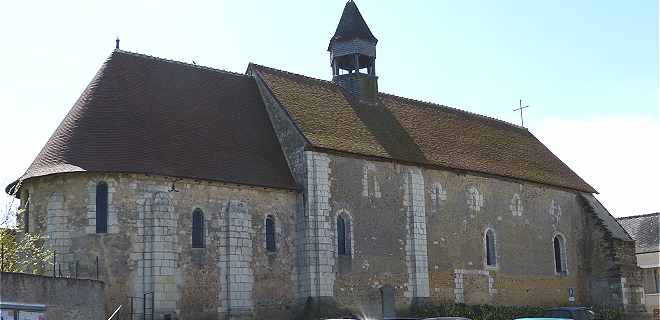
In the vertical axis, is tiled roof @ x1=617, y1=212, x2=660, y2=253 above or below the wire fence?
above

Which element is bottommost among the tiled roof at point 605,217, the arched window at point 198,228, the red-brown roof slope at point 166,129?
the arched window at point 198,228

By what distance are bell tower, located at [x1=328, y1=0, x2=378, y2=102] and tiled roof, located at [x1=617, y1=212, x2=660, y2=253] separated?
24543 millimetres

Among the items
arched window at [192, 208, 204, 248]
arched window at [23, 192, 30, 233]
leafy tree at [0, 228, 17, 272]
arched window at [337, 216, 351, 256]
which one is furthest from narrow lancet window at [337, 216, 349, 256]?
leafy tree at [0, 228, 17, 272]

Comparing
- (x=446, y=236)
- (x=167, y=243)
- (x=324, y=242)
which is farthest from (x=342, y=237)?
(x=167, y=243)

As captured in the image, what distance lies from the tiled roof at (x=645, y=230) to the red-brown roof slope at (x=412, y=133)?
1147 centimetres

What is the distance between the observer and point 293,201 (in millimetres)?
32562

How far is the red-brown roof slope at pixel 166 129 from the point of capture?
29.3 m

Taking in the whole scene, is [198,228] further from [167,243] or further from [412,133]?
[412,133]

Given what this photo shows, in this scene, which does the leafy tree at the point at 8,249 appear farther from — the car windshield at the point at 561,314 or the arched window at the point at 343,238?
the car windshield at the point at 561,314

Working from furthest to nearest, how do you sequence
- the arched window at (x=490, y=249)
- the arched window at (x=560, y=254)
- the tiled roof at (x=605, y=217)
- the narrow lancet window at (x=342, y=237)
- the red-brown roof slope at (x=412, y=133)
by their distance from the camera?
the tiled roof at (x=605, y=217), the arched window at (x=560, y=254), the arched window at (x=490, y=249), the red-brown roof slope at (x=412, y=133), the narrow lancet window at (x=342, y=237)

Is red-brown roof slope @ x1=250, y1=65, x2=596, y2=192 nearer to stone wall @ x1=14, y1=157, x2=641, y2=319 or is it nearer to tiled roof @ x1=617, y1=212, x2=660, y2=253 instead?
stone wall @ x1=14, y1=157, x2=641, y2=319

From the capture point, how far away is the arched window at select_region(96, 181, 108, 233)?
28.7m

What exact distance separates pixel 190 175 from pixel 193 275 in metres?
3.39

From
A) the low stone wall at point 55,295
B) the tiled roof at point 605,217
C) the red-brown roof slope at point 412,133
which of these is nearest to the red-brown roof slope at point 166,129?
the red-brown roof slope at point 412,133
